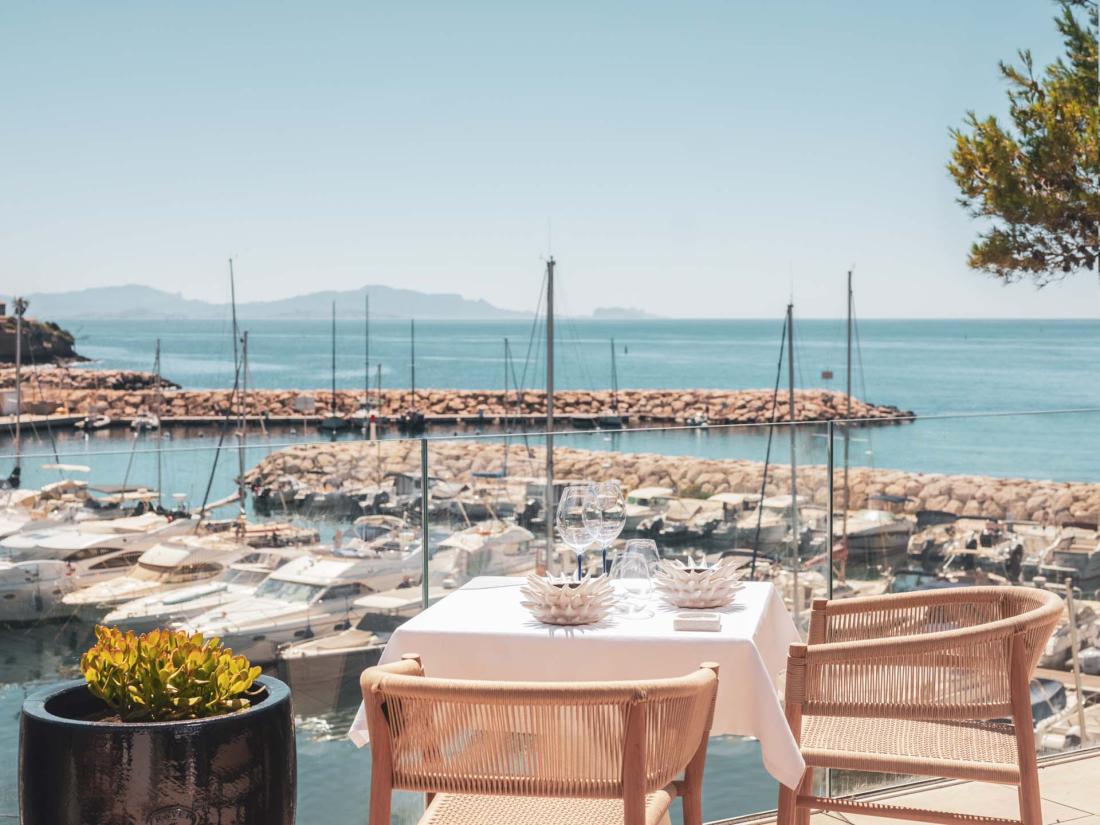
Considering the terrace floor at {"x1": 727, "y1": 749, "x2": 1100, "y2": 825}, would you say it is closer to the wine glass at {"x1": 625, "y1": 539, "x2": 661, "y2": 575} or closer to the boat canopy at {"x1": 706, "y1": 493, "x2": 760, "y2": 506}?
the wine glass at {"x1": 625, "y1": 539, "x2": 661, "y2": 575}

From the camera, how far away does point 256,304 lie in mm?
115188

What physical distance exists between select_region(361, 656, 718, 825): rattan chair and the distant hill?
74.5 metres

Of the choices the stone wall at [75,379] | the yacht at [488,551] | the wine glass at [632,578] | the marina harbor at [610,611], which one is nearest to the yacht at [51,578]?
the marina harbor at [610,611]

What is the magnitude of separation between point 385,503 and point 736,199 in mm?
77226

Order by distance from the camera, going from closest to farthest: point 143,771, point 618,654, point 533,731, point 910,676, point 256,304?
point 143,771
point 533,731
point 618,654
point 910,676
point 256,304

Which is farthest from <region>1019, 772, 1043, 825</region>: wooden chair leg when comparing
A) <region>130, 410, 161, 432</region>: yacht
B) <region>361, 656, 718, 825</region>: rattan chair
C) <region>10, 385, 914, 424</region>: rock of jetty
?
<region>130, 410, 161, 432</region>: yacht

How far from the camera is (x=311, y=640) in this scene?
3596mm

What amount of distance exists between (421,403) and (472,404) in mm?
2323

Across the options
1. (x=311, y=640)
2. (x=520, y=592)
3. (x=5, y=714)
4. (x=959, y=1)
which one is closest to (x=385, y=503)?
(x=311, y=640)

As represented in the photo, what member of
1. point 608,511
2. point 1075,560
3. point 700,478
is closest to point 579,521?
point 608,511

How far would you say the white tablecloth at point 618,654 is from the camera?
2.58 metres

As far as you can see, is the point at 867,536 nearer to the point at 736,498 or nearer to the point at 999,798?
the point at 736,498

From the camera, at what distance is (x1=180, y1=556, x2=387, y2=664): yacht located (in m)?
3.47

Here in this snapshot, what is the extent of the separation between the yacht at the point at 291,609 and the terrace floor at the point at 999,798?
1.33 meters
